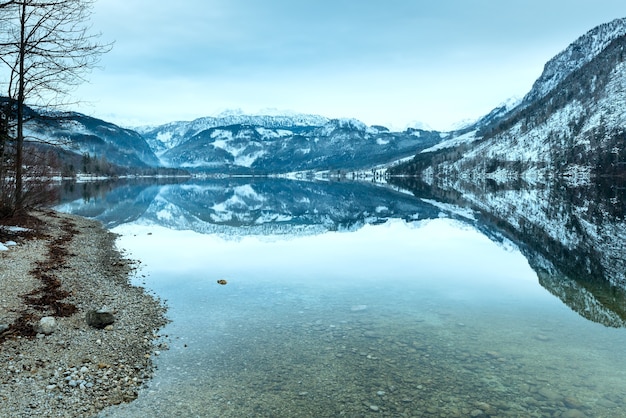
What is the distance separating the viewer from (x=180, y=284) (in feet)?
85.8

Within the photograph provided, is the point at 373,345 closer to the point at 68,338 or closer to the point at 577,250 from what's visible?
the point at 68,338

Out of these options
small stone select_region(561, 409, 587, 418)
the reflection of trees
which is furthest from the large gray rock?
the reflection of trees

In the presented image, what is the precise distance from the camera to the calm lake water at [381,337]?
1263 cm

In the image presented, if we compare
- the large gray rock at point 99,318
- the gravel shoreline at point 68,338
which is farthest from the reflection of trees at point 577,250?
the large gray rock at point 99,318

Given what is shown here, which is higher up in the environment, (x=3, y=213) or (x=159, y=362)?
(x=3, y=213)

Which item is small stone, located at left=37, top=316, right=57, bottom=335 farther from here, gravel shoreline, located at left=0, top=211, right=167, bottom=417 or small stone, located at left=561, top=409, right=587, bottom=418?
small stone, located at left=561, top=409, right=587, bottom=418

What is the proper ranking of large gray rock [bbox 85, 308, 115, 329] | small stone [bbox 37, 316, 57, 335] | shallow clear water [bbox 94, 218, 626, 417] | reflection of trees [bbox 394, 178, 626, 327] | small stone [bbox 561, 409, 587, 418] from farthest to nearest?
reflection of trees [bbox 394, 178, 626, 327], large gray rock [bbox 85, 308, 115, 329], small stone [bbox 37, 316, 57, 335], shallow clear water [bbox 94, 218, 626, 417], small stone [bbox 561, 409, 587, 418]

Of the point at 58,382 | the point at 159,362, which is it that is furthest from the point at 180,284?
the point at 58,382

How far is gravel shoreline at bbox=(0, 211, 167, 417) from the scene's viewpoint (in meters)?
11.6

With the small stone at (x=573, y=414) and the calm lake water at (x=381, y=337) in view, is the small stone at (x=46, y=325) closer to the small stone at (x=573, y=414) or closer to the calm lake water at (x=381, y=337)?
the calm lake water at (x=381, y=337)

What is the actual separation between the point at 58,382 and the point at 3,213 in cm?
2735

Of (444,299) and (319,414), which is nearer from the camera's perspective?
(319,414)

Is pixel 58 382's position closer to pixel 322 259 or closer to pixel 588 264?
pixel 322 259

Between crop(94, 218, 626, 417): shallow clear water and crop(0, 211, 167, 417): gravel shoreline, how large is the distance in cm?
89
